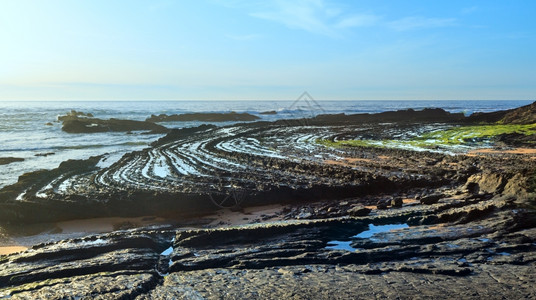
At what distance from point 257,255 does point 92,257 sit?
2911 mm

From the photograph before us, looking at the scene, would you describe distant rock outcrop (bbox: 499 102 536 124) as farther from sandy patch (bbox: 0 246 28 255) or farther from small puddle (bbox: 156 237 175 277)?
sandy patch (bbox: 0 246 28 255)

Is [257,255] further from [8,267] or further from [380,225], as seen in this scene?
[8,267]

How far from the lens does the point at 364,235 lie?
7508 mm

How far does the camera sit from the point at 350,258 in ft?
20.9

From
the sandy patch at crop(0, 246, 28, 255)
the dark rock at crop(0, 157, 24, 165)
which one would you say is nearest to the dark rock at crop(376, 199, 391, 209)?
the sandy patch at crop(0, 246, 28, 255)

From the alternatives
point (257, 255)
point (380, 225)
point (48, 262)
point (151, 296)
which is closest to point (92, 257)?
point (48, 262)

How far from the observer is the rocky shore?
5.54m

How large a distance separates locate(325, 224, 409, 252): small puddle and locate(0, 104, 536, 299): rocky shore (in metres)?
0.02

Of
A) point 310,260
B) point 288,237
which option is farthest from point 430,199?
point 310,260

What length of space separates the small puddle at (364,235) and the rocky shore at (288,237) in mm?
22

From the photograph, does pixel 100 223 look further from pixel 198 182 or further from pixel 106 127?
pixel 106 127

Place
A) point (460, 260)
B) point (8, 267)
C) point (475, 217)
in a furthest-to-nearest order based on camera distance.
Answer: point (475, 217)
point (8, 267)
point (460, 260)

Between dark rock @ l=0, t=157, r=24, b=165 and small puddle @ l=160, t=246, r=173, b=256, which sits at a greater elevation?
Answer: small puddle @ l=160, t=246, r=173, b=256

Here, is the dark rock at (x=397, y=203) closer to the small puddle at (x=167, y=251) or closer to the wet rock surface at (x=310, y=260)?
the wet rock surface at (x=310, y=260)
